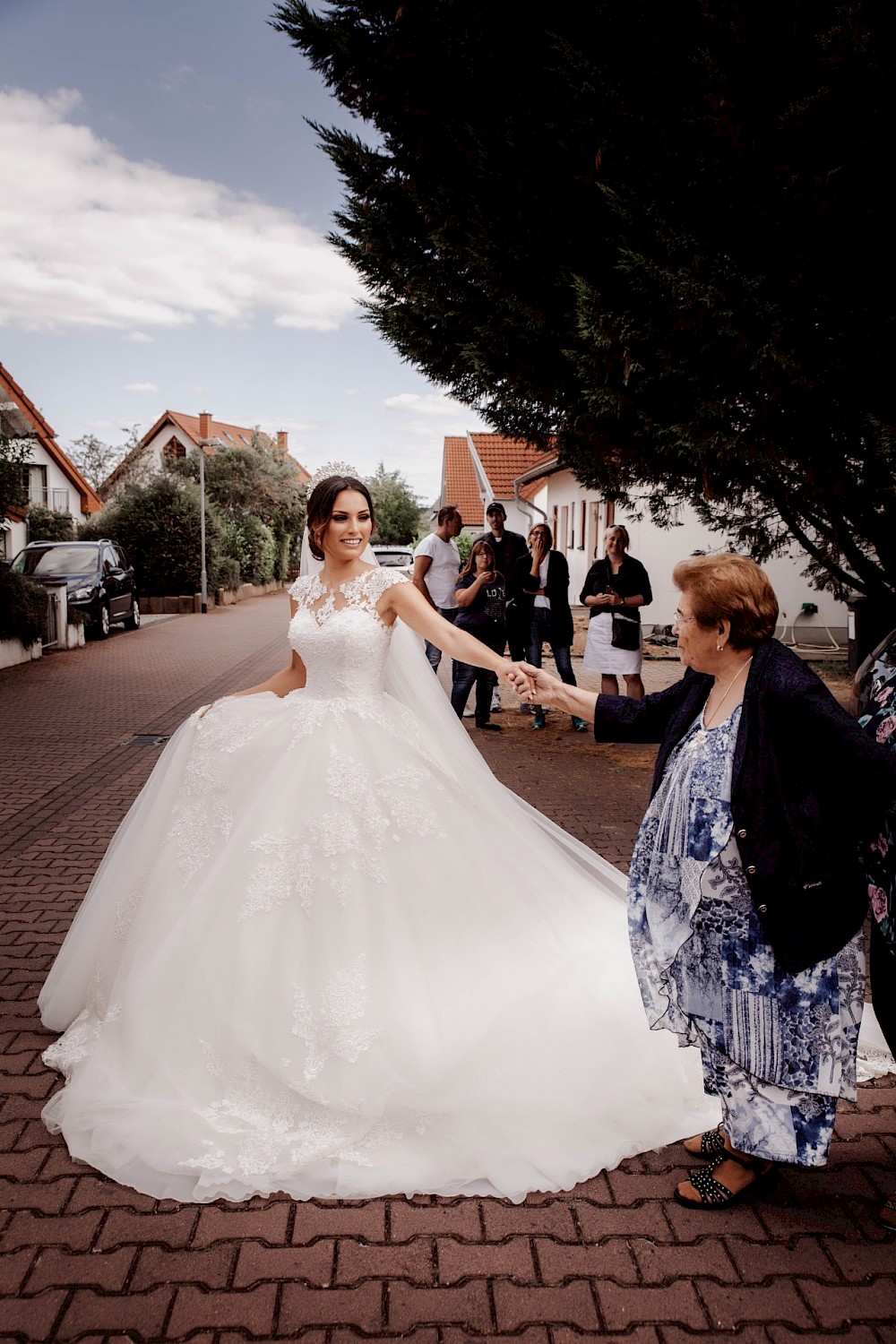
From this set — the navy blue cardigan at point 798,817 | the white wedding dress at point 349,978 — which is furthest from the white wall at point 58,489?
the navy blue cardigan at point 798,817

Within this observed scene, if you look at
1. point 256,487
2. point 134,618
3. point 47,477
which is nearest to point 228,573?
point 134,618

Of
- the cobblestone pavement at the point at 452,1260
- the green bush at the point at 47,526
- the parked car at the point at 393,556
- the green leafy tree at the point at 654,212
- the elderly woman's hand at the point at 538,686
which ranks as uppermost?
the green leafy tree at the point at 654,212

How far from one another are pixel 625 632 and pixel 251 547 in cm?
3097

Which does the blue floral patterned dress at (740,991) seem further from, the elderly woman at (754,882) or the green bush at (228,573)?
the green bush at (228,573)

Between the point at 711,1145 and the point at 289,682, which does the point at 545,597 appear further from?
the point at 711,1145

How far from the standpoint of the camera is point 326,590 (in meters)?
3.81

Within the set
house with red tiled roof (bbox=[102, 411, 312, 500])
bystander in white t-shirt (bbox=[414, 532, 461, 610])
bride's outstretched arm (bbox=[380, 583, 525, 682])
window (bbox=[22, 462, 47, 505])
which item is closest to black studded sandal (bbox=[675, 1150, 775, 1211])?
bride's outstretched arm (bbox=[380, 583, 525, 682])

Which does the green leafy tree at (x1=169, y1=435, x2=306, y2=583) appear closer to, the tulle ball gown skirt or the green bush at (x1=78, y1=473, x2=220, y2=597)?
the green bush at (x1=78, y1=473, x2=220, y2=597)

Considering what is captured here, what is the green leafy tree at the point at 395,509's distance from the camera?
7119 centimetres

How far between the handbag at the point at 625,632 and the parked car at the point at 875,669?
618 cm

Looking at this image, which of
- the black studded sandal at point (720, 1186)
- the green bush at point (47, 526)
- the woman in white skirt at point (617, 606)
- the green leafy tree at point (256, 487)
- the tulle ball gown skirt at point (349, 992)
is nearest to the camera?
the black studded sandal at point (720, 1186)

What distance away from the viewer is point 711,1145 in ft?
9.64

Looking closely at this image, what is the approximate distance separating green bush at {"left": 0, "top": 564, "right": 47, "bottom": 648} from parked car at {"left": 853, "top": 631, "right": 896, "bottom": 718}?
14806 mm

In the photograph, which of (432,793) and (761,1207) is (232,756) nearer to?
(432,793)
